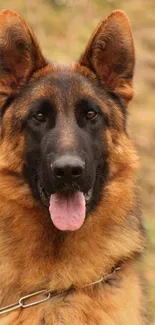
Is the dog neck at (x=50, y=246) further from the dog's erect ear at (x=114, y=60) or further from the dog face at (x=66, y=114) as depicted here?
the dog's erect ear at (x=114, y=60)

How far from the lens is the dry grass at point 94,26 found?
8352 millimetres

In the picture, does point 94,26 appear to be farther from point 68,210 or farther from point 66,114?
point 68,210

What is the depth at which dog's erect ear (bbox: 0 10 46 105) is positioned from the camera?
167 inches

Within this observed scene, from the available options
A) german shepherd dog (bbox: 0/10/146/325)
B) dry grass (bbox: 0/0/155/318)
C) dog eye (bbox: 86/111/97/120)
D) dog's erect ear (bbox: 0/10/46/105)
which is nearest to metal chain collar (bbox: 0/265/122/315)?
german shepherd dog (bbox: 0/10/146/325)

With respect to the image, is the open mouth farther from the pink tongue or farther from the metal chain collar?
the metal chain collar

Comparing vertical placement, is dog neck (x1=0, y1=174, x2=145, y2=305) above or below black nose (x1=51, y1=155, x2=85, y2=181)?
below

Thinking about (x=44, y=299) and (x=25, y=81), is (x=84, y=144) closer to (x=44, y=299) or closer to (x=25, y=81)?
(x=25, y=81)

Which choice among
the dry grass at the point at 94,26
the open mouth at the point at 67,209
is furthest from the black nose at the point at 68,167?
the dry grass at the point at 94,26

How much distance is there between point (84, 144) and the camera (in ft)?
13.5

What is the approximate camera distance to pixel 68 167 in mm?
3898

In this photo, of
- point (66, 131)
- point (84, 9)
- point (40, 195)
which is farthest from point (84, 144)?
point (84, 9)

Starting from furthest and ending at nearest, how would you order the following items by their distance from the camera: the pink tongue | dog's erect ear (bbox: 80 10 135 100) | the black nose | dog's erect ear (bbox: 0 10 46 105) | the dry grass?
the dry grass < dog's erect ear (bbox: 80 10 135 100) < dog's erect ear (bbox: 0 10 46 105) < the pink tongue < the black nose

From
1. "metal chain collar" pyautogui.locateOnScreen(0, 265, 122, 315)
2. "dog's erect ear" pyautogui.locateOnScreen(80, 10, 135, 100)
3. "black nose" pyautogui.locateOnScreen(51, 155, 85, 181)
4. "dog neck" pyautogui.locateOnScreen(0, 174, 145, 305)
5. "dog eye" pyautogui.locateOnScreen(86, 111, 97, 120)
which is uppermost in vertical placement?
"dog's erect ear" pyautogui.locateOnScreen(80, 10, 135, 100)

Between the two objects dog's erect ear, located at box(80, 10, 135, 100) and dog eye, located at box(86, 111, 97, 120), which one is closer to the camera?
dog eye, located at box(86, 111, 97, 120)
